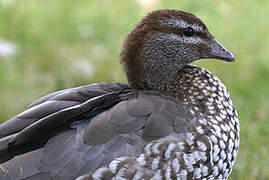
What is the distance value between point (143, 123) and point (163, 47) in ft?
1.74

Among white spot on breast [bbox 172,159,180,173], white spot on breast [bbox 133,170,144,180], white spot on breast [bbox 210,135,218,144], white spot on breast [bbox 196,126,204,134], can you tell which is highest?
white spot on breast [bbox 196,126,204,134]

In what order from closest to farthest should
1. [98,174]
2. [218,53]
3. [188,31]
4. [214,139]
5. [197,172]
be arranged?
[98,174], [197,172], [214,139], [188,31], [218,53]

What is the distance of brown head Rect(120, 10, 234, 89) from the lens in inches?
147

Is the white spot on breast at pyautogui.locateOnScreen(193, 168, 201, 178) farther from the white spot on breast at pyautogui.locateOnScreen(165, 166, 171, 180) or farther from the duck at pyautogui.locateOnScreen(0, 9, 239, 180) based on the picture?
the white spot on breast at pyautogui.locateOnScreen(165, 166, 171, 180)

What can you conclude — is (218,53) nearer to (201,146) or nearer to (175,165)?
(201,146)

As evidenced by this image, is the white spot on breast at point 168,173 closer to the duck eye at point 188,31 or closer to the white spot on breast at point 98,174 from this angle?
the white spot on breast at point 98,174

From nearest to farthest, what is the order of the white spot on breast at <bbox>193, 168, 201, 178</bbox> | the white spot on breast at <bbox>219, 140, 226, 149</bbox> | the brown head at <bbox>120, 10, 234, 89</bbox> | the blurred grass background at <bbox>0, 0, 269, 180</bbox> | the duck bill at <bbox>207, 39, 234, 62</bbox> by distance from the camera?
1. the white spot on breast at <bbox>193, 168, 201, 178</bbox>
2. the white spot on breast at <bbox>219, 140, 226, 149</bbox>
3. the brown head at <bbox>120, 10, 234, 89</bbox>
4. the duck bill at <bbox>207, 39, 234, 62</bbox>
5. the blurred grass background at <bbox>0, 0, 269, 180</bbox>

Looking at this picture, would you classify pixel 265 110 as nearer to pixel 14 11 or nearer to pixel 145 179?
pixel 145 179

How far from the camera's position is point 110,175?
3.34 meters

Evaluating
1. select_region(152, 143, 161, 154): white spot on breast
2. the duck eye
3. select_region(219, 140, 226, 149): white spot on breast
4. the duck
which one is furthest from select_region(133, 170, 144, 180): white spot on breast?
the duck eye

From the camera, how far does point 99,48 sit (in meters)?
6.01

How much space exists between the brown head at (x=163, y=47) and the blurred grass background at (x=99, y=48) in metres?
0.94

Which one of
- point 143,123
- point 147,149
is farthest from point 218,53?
point 147,149

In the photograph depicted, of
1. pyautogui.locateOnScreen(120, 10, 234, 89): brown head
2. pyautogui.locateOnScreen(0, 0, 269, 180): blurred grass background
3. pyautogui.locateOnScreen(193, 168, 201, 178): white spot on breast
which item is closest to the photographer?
pyautogui.locateOnScreen(193, 168, 201, 178): white spot on breast
